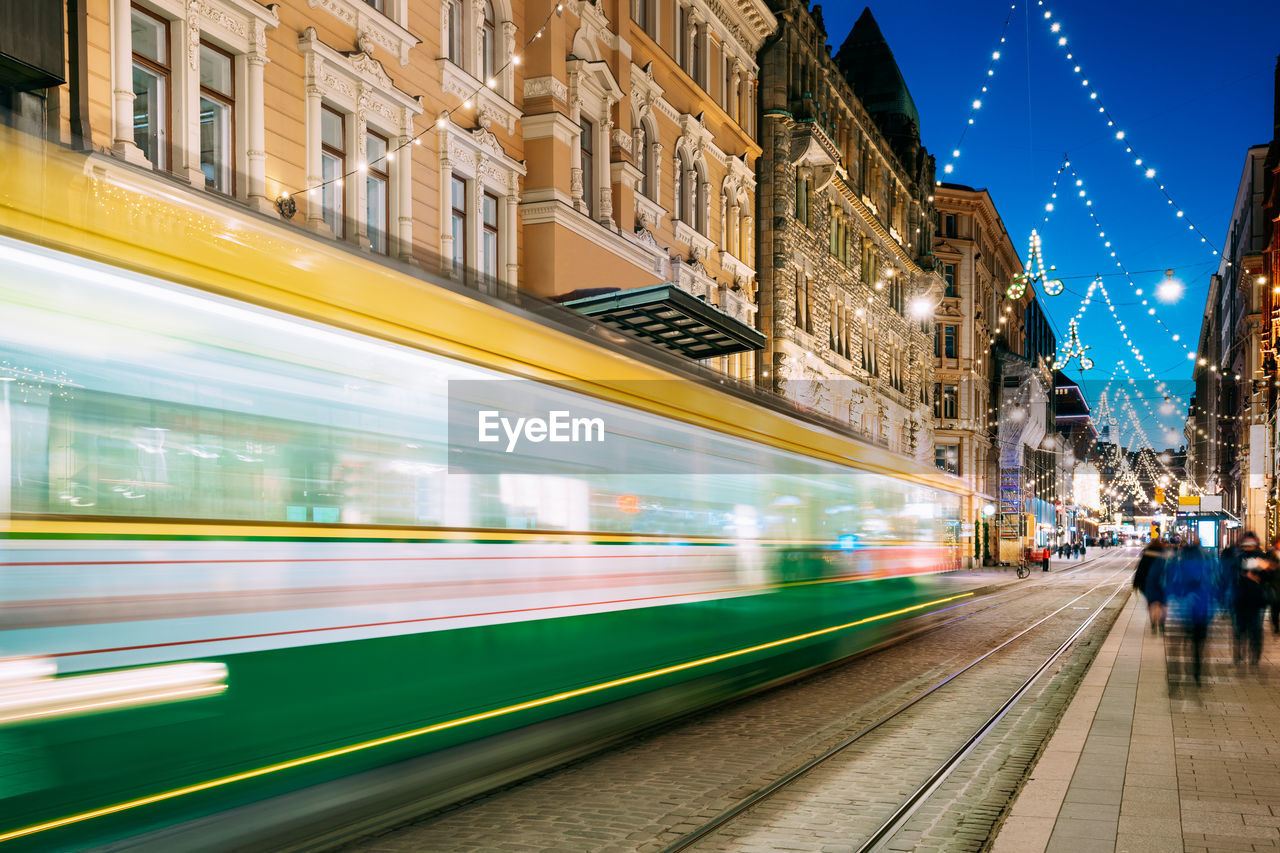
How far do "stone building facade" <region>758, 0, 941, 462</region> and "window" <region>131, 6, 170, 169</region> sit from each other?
17.0 m

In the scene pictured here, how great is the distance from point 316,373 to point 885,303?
143ft

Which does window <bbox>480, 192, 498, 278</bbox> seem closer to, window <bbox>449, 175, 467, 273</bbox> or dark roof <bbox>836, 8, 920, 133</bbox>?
window <bbox>449, 175, 467, 273</bbox>

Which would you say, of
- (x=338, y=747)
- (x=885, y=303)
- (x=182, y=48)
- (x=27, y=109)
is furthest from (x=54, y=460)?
(x=885, y=303)

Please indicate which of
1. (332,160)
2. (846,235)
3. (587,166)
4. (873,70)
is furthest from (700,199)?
(873,70)

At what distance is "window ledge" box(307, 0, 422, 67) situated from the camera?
15742 mm

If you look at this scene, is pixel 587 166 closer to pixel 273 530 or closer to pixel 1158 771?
pixel 1158 771

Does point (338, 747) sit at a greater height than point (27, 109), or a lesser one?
lesser

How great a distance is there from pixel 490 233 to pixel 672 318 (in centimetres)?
343

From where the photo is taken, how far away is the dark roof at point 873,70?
5212 centimetres

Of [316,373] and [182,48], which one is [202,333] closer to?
[316,373]

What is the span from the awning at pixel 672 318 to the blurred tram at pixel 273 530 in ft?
28.8

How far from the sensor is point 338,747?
18.9 ft

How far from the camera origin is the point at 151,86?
42.9 ft

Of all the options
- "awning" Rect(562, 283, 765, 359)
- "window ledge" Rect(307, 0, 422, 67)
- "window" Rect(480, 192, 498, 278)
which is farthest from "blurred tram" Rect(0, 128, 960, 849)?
"window" Rect(480, 192, 498, 278)
